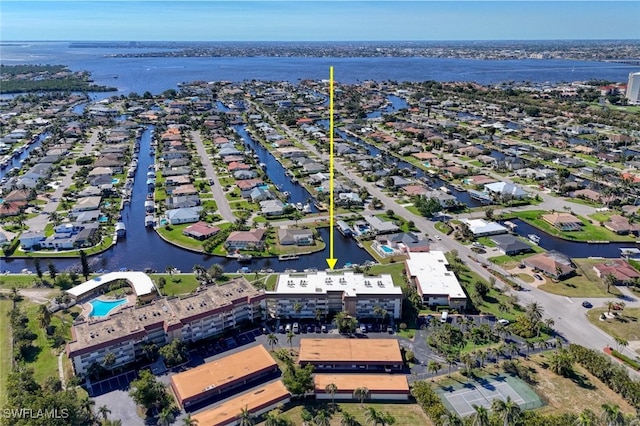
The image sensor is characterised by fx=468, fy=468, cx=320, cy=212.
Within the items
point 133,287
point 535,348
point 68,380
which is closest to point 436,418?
point 535,348

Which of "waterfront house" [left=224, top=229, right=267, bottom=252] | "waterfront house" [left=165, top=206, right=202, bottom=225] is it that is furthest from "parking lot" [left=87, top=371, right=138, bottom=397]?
"waterfront house" [left=165, top=206, right=202, bottom=225]

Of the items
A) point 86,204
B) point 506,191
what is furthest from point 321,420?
point 506,191

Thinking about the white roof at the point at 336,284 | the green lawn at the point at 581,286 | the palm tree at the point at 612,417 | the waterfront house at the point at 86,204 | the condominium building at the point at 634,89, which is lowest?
the green lawn at the point at 581,286

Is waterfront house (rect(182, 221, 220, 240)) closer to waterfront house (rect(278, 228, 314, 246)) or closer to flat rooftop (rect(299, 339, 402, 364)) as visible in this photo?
waterfront house (rect(278, 228, 314, 246))

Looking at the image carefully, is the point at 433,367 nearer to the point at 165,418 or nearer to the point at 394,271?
the point at 394,271

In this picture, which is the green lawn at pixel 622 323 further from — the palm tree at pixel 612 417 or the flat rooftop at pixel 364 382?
the flat rooftop at pixel 364 382

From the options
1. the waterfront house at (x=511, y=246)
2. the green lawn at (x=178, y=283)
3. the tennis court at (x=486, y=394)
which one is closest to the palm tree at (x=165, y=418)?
the green lawn at (x=178, y=283)

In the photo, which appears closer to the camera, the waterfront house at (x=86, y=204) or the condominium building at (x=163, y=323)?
the condominium building at (x=163, y=323)
